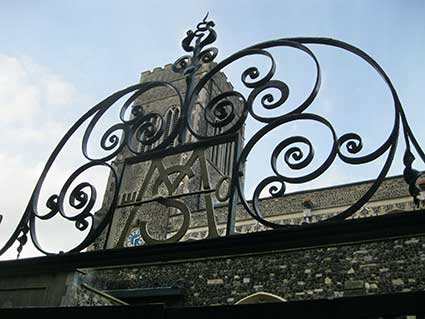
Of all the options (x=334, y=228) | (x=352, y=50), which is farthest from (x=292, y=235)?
(x=352, y=50)

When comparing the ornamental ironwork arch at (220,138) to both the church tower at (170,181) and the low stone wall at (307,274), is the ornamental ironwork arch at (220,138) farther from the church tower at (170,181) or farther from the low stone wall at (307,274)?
the low stone wall at (307,274)

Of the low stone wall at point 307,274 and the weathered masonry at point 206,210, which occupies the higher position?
the low stone wall at point 307,274

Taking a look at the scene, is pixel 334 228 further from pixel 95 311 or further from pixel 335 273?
pixel 335 273

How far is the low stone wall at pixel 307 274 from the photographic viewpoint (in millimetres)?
8961

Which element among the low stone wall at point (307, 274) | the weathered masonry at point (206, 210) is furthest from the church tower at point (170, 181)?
the low stone wall at point (307, 274)

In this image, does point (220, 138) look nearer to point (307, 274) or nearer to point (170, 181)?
point (170, 181)

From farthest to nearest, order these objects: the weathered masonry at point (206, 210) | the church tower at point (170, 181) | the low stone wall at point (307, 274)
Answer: the low stone wall at point (307, 274) → the church tower at point (170, 181) → the weathered masonry at point (206, 210)

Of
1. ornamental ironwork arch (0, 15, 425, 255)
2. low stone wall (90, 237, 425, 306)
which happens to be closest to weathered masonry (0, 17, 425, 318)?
ornamental ironwork arch (0, 15, 425, 255)

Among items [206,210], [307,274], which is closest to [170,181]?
[206,210]

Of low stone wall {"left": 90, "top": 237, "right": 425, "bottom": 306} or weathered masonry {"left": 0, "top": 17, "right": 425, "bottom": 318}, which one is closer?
weathered masonry {"left": 0, "top": 17, "right": 425, "bottom": 318}

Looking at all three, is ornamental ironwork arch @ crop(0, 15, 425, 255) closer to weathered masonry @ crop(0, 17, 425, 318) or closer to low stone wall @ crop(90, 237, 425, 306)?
weathered masonry @ crop(0, 17, 425, 318)

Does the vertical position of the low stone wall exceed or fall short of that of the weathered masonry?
it exceeds it

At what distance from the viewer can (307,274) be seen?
9.55 meters

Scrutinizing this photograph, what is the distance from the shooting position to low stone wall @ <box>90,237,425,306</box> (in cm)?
896
